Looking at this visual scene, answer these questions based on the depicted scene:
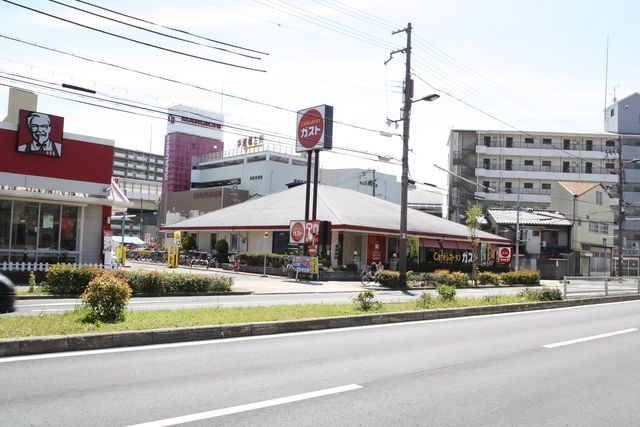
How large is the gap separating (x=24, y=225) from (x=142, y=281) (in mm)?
6995

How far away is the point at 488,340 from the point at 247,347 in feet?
15.8

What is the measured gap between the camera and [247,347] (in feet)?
30.4

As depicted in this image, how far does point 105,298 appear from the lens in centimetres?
1017

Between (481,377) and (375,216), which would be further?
(375,216)

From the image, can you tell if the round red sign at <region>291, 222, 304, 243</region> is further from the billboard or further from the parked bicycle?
the billboard

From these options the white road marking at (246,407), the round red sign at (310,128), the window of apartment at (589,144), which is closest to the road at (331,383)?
the white road marking at (246,407)

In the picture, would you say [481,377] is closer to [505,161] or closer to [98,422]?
[98,422]

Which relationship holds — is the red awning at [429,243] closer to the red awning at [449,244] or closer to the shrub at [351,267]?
the red awning at [449,244]

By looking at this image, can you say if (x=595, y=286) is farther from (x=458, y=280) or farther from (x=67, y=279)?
(x=67, y=279)

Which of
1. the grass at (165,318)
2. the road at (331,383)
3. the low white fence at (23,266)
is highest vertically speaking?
the low white fence at (23,266)

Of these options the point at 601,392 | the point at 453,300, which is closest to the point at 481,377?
the point at 601,392

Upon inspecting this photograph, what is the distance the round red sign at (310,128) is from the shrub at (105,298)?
2302cm

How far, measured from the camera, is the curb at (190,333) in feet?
26.7

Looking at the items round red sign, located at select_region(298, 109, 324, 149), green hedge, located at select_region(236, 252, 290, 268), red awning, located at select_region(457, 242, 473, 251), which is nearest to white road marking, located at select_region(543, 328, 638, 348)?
round red sign, located at select_region(298, 109, 324, 149)
